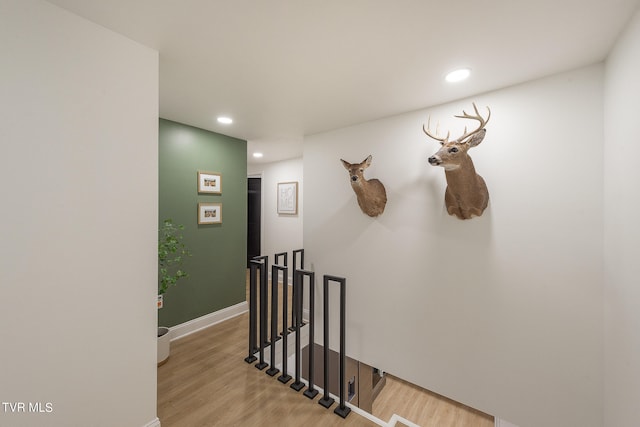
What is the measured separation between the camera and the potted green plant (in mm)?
2367

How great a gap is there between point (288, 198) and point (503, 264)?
379 centimetres

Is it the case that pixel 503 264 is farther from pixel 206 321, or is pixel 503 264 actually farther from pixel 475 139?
pixel 206 321

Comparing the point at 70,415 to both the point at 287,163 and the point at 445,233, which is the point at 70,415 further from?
the point at 287,163

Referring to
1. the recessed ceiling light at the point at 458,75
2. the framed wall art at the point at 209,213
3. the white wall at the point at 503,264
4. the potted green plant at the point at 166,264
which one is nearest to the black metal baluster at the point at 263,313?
the potted green plant at the point at 166,264

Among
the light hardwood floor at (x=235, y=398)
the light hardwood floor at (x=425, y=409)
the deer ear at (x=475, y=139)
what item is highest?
the deer ear at (x=475, y=139)

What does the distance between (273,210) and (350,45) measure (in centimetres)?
416

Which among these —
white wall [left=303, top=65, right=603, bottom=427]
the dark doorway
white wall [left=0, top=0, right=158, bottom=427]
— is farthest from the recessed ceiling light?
the dark doorway

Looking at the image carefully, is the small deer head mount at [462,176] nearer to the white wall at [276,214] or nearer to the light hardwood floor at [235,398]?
the light hardwood floor at [235,398]

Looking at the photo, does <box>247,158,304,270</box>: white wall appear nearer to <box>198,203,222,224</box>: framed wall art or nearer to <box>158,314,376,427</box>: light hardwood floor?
<box>198,203,222,224</box>: framed wall art

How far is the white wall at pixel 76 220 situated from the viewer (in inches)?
43.8

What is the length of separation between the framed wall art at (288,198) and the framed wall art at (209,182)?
1868 millimetres

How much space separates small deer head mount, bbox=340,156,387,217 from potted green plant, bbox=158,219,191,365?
5.93 ft

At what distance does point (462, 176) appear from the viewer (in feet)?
6.44

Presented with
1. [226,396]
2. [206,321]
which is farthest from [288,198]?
[226,396]
